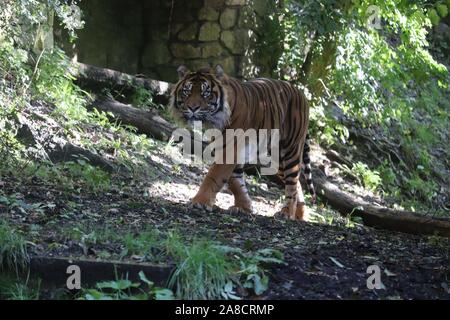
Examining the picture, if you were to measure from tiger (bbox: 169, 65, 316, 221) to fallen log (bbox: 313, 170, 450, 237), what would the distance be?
2.14ft

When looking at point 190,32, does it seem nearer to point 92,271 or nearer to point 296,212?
point 296,212

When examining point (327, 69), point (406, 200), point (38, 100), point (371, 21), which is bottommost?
point (406, 200)

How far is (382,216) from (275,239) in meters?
2.10

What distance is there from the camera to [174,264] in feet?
12.9

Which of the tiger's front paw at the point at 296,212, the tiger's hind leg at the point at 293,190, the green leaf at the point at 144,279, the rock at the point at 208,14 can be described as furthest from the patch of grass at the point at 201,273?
the rock at the point at 208,14

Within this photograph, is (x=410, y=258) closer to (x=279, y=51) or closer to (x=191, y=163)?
(x=191, y=163)

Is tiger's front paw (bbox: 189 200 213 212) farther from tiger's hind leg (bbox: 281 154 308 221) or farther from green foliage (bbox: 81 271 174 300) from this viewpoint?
green foliage (bbox: 81 271 174 300)

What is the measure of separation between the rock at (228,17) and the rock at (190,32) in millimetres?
477

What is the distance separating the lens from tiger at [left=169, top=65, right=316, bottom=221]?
645 cm

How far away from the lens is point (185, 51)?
10.9m

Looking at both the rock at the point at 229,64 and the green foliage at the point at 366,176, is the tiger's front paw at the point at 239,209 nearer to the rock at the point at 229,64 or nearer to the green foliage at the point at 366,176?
the green foliage at the point at 366,176

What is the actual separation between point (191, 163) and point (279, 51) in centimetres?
301

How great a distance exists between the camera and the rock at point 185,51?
1083 centimetres
